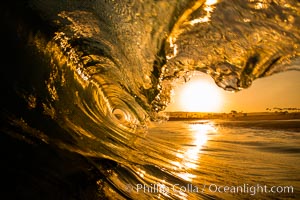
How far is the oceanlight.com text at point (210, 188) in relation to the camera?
3.08m

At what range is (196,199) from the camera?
9.89 feet

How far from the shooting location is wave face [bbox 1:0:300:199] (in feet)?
10.2

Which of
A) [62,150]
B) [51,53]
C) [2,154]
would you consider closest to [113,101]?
[51,53]

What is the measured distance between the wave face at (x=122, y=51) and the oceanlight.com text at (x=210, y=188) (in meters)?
0.12

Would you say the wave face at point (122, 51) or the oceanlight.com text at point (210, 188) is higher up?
the wave face at point (122, 51)

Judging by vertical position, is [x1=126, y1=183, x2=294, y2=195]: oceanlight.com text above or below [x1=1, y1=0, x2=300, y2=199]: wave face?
below

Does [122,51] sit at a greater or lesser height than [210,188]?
greater

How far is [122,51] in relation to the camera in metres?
4.96

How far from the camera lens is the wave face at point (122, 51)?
10.2ft

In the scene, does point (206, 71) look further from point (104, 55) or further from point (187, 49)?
point (104, 55)

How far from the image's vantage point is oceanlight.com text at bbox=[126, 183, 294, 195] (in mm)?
3078

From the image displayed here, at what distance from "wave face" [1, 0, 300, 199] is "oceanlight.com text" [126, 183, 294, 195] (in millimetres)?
120

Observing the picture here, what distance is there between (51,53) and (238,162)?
3511 millimetres

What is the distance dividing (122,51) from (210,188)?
257 centimetres
